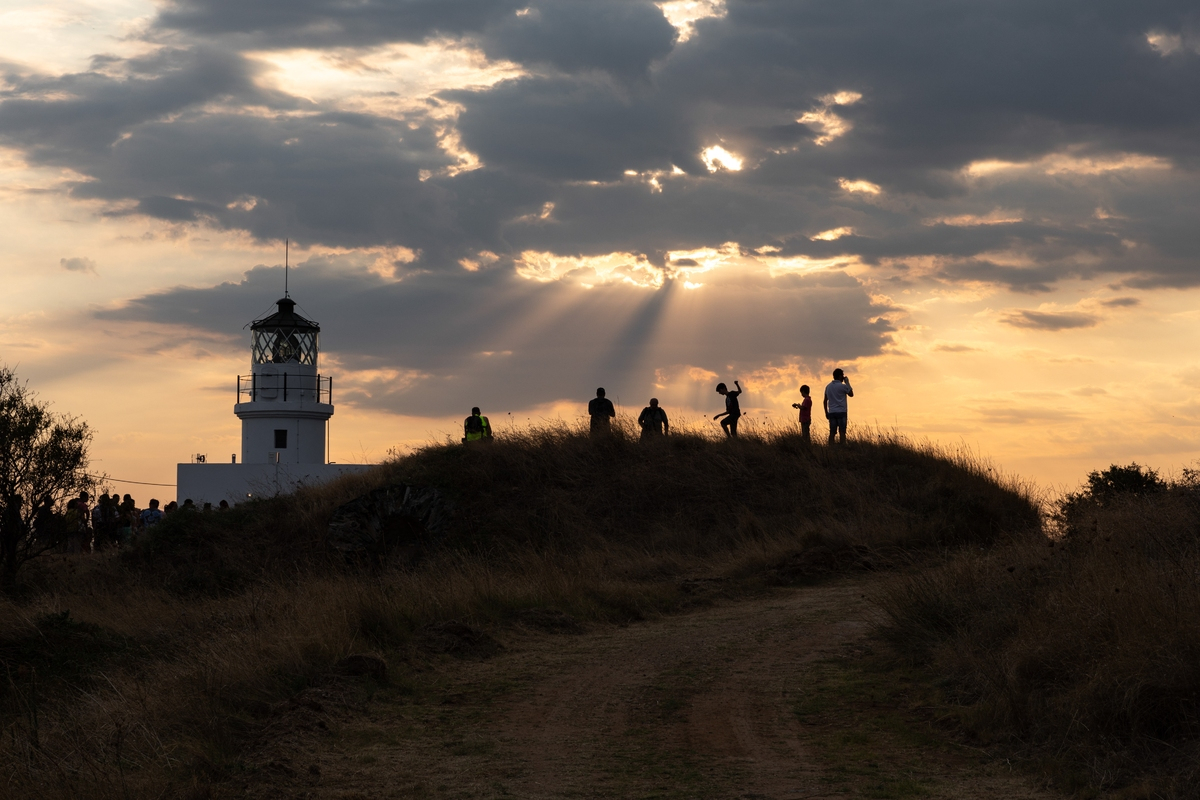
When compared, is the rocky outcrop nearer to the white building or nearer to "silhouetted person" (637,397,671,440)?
"silhouetted person" (637,397,671,440)

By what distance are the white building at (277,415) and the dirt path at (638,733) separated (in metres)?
31.1

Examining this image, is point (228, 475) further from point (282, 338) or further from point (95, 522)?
point (95, 522)

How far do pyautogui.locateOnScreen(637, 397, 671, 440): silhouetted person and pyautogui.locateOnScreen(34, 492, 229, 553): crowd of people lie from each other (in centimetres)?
1021

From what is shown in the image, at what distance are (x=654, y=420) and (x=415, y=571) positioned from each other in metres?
9.56

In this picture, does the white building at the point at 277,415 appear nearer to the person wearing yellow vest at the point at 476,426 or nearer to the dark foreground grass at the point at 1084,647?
the person wearing yellow vest at the point at 476,426

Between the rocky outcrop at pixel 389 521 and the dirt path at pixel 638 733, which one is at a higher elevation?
the rocky outcrop at pixel 389 521

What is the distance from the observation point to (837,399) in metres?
22.8

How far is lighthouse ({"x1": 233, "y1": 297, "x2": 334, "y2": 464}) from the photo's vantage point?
131 feet

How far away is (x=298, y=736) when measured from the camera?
7.38 m

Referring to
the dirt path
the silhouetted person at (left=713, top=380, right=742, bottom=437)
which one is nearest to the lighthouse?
the silhouetted person at (left=713, top=380, right=742, bottom=437)

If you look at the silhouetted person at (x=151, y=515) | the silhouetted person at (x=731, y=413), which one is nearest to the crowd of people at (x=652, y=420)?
the silhouetted person at (x=731, y=413)

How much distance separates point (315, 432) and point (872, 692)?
35.3 meters

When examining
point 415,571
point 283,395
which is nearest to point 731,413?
point 415,571

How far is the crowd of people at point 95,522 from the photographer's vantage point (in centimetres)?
1953
